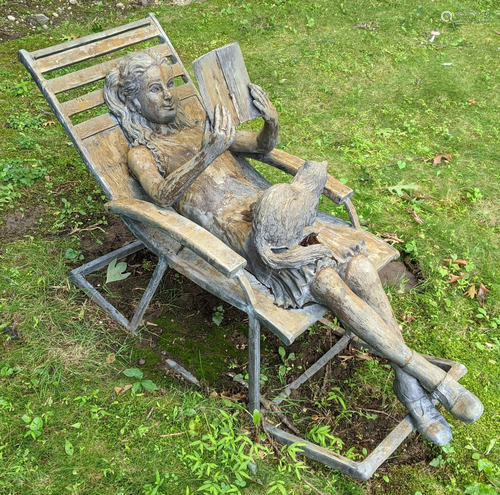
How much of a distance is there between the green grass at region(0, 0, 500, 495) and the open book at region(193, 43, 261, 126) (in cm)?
157

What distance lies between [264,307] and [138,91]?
4.62 ft

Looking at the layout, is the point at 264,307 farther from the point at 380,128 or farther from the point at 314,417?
the point at 380,128

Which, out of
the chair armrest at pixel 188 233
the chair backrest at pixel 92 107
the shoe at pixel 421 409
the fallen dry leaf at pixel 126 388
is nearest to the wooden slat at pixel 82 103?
the chair backrest at pixel 92 107

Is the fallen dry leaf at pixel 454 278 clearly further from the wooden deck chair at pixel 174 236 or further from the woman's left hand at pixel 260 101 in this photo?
the woman's left hand at pixel 260 101

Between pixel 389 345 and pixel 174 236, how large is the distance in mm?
1107

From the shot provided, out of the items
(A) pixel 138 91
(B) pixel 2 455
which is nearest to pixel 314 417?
(B) pixel 2 455

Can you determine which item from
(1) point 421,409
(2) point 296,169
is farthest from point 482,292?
(2) point 296,169

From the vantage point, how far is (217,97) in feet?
7.78

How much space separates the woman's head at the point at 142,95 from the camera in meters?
2.77

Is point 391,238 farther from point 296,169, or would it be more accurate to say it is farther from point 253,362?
point 253,362

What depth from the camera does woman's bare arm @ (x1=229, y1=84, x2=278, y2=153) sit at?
2.54 m

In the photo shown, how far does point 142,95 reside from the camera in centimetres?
283

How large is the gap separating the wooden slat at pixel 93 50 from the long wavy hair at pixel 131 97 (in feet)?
1.42

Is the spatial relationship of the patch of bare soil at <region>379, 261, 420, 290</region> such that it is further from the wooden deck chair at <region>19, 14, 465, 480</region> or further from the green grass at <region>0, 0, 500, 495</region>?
the wooden deck chair at <region>19, 14, 465, 480</region>
